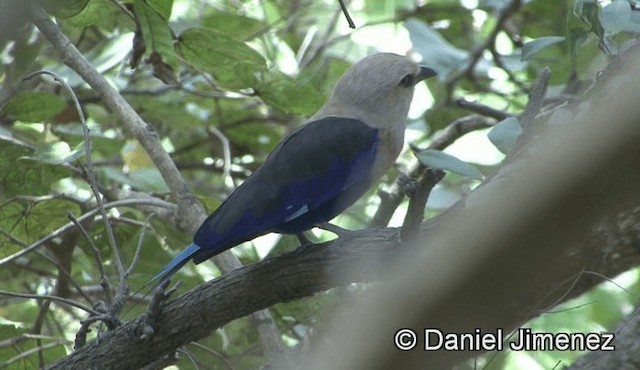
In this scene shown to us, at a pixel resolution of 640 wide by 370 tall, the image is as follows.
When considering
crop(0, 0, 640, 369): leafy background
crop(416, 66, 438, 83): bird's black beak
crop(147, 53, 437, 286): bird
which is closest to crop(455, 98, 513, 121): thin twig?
crop(0, 0, 640, 369): leafy background

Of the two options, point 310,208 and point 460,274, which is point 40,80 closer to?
point 310,208

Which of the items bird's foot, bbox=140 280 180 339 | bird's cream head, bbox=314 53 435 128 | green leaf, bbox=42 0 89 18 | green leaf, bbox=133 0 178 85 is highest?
green leaf, bbox=42 0 89 18

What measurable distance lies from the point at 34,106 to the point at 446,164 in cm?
152

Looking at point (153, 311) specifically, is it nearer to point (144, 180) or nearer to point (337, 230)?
point (337, 230)

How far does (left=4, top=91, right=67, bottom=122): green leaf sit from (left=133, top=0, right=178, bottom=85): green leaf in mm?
453

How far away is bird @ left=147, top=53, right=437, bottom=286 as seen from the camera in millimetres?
2590

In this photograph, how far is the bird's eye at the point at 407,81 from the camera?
10.4ft

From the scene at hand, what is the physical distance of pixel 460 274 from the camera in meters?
1.16

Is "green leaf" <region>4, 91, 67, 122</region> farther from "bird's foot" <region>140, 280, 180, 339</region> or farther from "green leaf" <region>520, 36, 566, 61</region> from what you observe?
Answer: "green leaf" <region>520, 36, 566, 61</region>

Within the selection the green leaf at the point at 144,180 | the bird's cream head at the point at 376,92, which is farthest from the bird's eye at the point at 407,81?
the green leaf at the point at 144,180

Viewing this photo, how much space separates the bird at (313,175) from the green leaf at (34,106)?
91cm

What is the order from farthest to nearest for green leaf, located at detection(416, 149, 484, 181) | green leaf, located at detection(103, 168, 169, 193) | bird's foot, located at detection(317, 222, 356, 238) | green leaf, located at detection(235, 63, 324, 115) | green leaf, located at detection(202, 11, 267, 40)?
1. green leaf, located at detection(202, 11, 267, 40)
2. green leaf, located at detection(103, 168, 169, 193)
3. green leaf, located at detection(235, 63, 324, 115)
4. green leaf, located at detection(416, 149, 484, 181)
5. bird's foot, located at detection(317, 222, 356, 238)

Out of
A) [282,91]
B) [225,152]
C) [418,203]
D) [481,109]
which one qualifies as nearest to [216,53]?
[282,91]

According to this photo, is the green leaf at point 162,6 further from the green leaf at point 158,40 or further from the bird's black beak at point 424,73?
the bird's black beak at point 424,73
